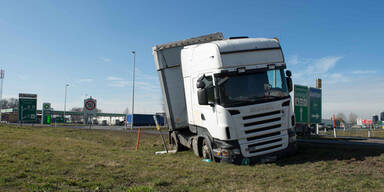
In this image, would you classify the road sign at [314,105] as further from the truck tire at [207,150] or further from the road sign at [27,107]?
the road sign at [27,107]

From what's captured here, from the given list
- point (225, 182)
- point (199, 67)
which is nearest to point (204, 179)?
point (225, 182)

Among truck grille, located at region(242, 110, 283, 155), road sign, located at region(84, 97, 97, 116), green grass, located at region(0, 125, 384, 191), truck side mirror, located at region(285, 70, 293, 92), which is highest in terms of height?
truck side mirror, located at region(285, 70, 293, 92)

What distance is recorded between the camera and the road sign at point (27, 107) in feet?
137

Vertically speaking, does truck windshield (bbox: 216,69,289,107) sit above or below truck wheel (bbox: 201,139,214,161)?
above

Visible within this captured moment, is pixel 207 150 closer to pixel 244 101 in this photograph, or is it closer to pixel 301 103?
pixel 244 101

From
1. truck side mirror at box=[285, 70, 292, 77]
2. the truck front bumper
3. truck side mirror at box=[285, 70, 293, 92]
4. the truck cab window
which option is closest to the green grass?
the truck front bumper

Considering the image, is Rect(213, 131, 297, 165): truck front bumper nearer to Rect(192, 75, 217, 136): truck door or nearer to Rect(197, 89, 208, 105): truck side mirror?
Rect(192, 75, 217, 136): truck door

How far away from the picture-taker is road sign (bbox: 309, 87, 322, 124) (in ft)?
80.3

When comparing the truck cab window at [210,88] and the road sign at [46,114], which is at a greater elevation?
the truck cab window at [210,88]

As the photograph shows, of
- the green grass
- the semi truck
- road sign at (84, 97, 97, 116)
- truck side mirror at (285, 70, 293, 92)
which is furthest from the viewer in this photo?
road sign at (84, 97, 97, 116)

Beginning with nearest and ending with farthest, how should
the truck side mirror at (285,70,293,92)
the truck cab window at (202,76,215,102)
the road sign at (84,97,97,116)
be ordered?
the truck cab window at (202,76,215,102) < the truck side mirror at (285,70,293,92) < the road sign at (84,97,97,116)

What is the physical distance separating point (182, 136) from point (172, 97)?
5.57ft

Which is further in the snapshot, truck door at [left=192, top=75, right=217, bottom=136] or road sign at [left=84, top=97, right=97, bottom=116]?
road sign at [left=84, top=97, right=97, bottom=116]

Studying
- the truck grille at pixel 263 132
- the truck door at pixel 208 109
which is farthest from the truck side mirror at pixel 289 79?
the truck door at pixel 208 109
